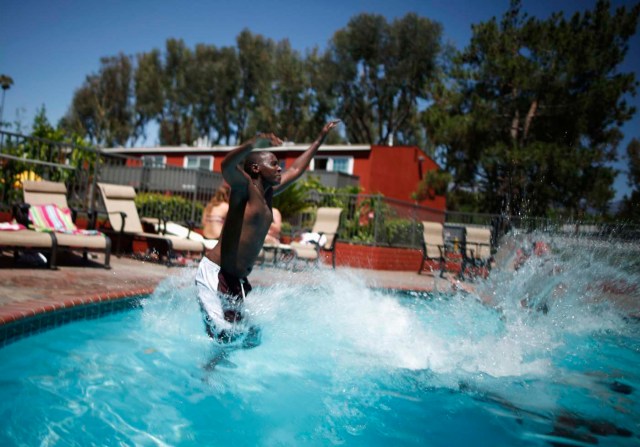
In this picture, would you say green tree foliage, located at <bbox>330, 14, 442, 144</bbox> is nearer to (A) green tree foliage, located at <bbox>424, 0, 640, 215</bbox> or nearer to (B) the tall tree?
(B) the tall tree

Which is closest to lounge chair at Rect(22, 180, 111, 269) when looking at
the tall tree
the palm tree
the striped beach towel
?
the striped beach towel

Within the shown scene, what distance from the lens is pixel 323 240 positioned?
37.0 feet

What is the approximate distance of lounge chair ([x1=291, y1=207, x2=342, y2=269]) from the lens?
406 inches

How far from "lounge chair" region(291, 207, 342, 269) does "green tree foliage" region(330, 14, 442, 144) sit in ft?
92.5

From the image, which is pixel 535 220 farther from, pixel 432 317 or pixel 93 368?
pixel 93 368

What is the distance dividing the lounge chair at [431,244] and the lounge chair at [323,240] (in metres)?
2.63

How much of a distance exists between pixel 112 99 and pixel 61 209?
43408 millimetres

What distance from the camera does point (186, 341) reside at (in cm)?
432

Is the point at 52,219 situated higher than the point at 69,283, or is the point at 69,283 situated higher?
the point at 52,219

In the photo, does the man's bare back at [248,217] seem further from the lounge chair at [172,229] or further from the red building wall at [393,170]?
the red building wall at [393,170]

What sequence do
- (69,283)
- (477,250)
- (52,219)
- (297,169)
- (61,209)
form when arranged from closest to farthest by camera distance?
(297,169) < (69,283) < (52,219) < (61,209) < (477,250)

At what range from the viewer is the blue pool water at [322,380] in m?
2.98

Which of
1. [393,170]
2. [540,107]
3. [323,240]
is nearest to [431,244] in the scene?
[323,240]

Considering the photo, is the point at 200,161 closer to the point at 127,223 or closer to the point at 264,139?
the point at 127,223
